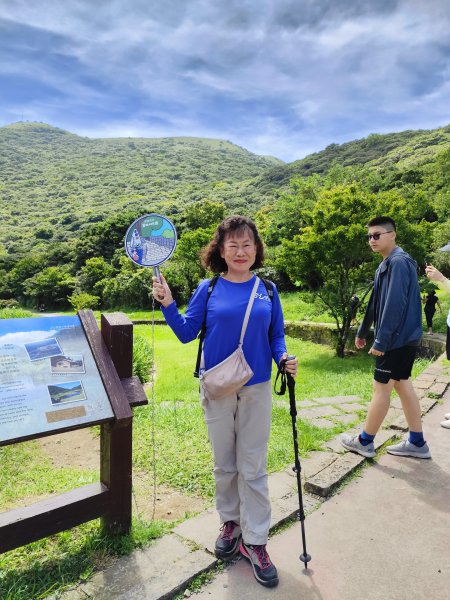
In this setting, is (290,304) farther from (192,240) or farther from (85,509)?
(85,509)

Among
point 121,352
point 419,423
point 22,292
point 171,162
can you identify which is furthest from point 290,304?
point 171,162

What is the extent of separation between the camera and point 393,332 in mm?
3191

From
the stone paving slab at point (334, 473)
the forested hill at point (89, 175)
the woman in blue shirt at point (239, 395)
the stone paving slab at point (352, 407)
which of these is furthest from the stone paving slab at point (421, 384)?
the forested hill at point (89, 175)

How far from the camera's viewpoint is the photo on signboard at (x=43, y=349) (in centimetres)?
216

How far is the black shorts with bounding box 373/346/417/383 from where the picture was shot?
3268mm

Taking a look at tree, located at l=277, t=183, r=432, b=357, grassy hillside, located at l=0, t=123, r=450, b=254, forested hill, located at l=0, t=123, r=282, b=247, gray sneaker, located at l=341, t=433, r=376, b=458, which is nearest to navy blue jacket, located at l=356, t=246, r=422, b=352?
gray sneaker, located at l=341, t=433, r=376, b=458

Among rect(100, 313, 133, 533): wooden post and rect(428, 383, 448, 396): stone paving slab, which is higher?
rect(100, 313, 133, 533): wooden post

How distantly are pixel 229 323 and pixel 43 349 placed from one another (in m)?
0.98

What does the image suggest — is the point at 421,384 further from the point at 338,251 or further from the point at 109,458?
the point at 338,251

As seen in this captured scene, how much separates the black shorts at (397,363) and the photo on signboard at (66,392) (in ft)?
7.47

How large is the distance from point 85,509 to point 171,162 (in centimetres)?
13507

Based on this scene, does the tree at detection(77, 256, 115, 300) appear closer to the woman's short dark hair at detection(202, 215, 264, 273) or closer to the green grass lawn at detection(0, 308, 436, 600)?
the green grass lawn at detection(0, 308, 436, 600)

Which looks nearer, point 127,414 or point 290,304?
point 127,414

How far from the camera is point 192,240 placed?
23.2 m
